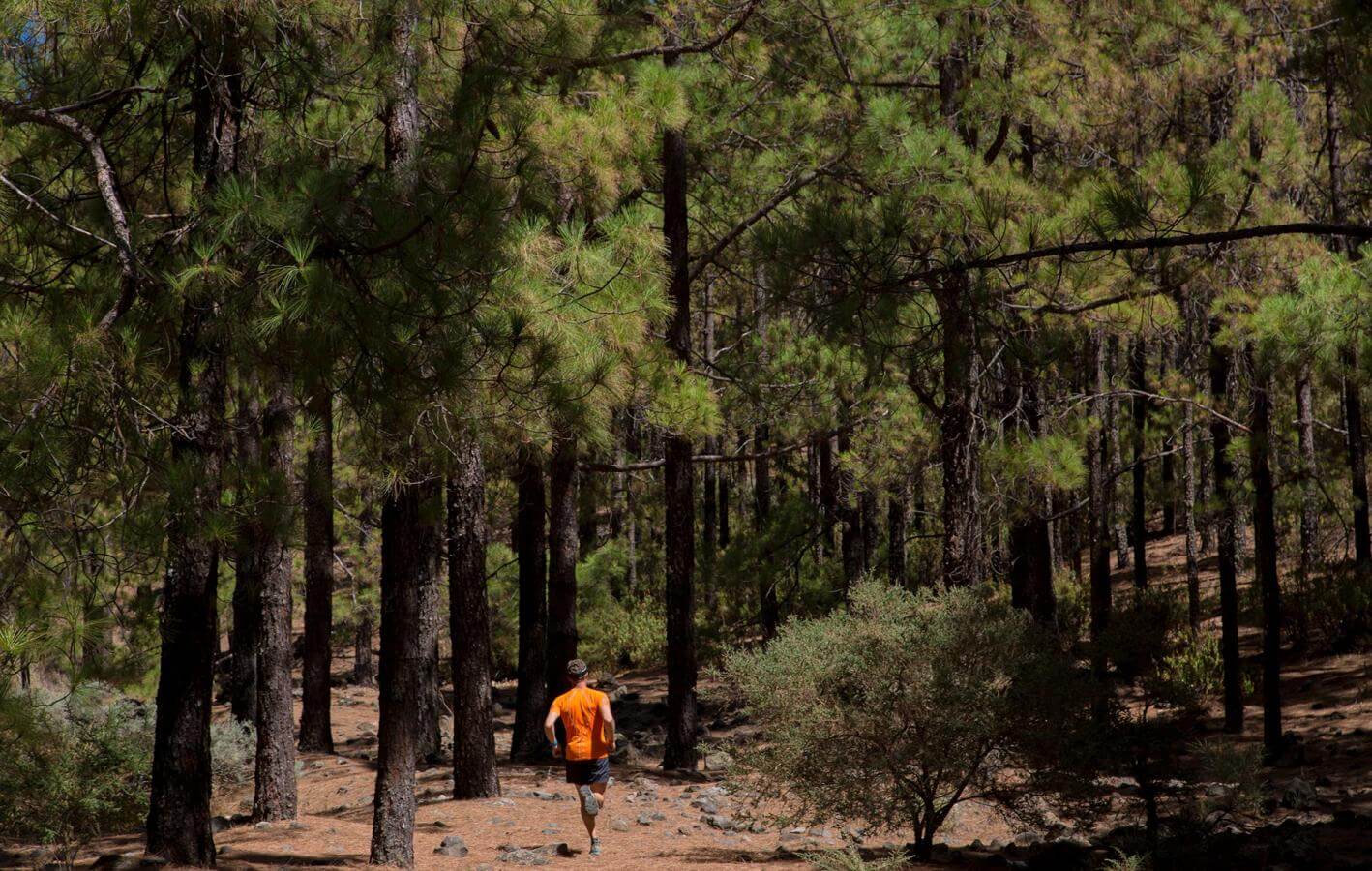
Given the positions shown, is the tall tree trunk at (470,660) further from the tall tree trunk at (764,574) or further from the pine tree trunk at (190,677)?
the tall tree trunk at (764,574)

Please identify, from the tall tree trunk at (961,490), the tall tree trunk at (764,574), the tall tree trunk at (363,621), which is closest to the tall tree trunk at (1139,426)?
the tall tree trunk at (961,490)

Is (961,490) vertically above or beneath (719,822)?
above

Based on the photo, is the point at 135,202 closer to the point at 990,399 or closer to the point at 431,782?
the point at 431,782

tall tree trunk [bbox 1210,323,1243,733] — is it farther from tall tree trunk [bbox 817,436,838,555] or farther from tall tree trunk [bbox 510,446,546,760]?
tall tree trunk [bbox 510,446,546,760]

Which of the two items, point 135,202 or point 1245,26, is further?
point 1245,26

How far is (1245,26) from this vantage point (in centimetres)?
1079

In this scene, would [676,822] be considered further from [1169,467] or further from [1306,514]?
[1169,467]

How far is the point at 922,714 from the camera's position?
7.71m

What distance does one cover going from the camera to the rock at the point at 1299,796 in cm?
1001

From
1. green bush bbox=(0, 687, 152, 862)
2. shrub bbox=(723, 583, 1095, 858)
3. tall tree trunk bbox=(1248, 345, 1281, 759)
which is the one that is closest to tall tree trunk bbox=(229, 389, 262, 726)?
green bush bbox=(0, 687, 152, 862)

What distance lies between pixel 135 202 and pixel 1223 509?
1124 centimetres

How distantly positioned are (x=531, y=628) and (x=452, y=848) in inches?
220

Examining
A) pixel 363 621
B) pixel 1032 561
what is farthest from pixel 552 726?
pixel 363 621

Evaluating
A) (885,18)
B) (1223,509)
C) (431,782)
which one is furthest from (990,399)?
→ (431,782)
